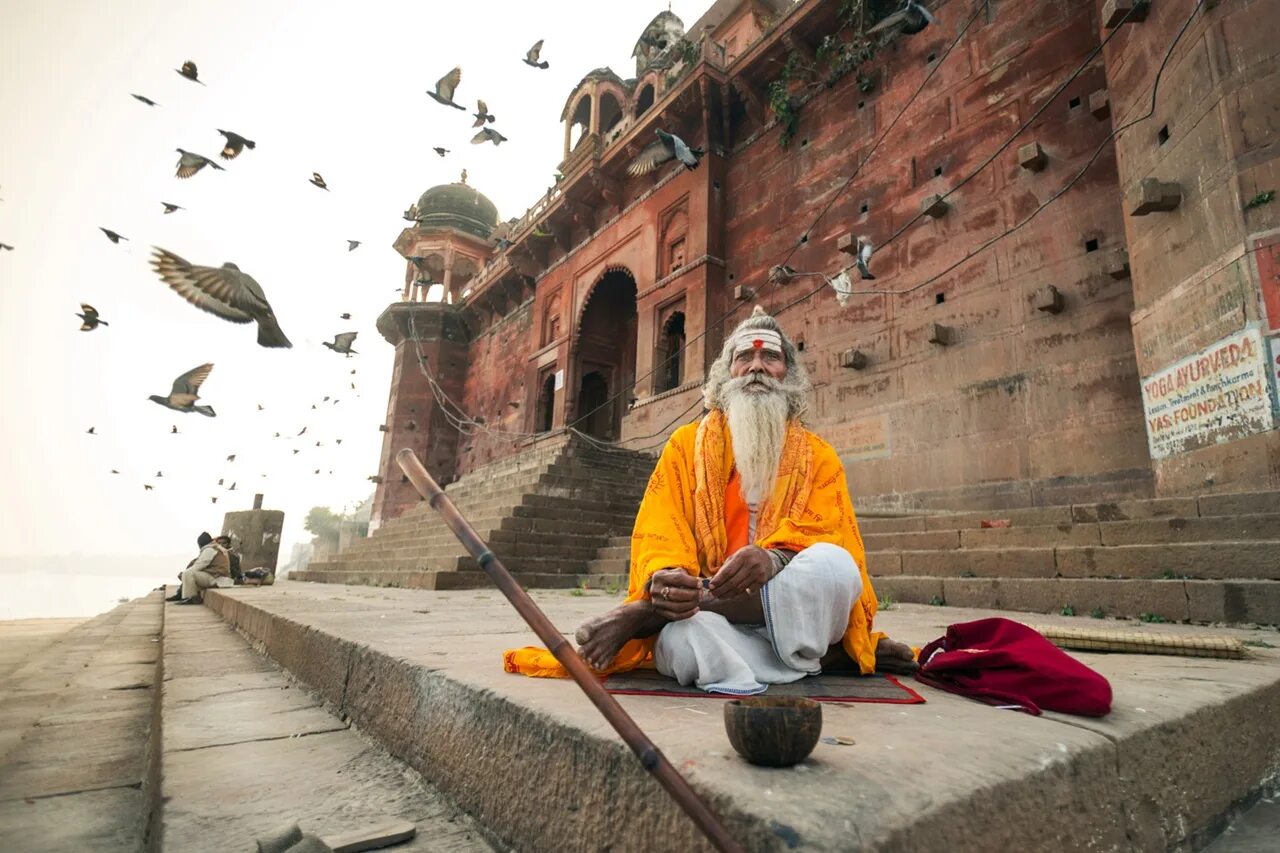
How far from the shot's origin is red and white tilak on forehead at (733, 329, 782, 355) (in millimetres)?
A: 2457

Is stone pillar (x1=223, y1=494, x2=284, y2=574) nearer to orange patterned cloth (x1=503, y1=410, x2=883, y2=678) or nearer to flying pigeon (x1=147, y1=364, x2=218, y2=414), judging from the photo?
flying pigeon (x1=147, y1=364, x2=218, y2=414)

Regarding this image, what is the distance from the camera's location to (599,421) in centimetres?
1736

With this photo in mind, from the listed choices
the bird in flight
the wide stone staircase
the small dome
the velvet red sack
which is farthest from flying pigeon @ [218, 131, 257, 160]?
the small dome

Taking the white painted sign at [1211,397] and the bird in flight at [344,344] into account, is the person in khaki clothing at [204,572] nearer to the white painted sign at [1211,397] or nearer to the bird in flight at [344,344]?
the bird in flight at [344,344]

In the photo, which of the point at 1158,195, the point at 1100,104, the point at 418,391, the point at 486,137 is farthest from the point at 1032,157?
the point at 418,391

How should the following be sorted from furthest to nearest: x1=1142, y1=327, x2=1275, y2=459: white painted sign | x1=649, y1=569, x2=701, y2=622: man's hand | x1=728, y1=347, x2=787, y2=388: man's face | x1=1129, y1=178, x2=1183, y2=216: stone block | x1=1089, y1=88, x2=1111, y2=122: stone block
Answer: x1=1089, y1=88, x2=1111, y2=122: stone block, x1=1129, y1=178, x2=1183, y2=216: stone block, x1=1142, y1=327, x2=1275, y2=459: white painted sign, x1=728, y1=347, x2=787, y2=388: man's face, x1=649, y1=569, x2=701, y2=622: man's hand

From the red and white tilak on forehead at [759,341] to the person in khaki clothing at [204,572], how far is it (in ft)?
30.0

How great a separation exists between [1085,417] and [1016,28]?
17.4 feet

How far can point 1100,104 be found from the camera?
7215 millimetres

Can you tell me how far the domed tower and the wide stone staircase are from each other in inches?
313

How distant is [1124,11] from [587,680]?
8467mm

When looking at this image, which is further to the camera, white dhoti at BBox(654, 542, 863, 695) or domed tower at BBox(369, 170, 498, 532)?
domed tower at BBox(369, 170, 498, 532)

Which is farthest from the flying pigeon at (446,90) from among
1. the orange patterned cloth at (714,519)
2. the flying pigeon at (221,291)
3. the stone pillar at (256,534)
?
the stone pillar at (256,534)

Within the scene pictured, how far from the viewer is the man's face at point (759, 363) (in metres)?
2.41
